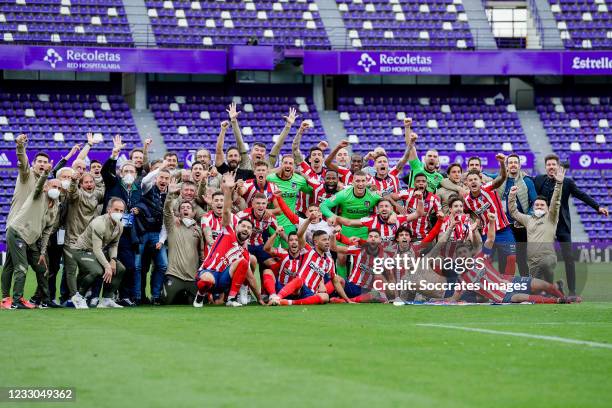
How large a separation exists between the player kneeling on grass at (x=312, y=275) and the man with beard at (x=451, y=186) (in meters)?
2.05

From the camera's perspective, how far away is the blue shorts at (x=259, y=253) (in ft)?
50.3

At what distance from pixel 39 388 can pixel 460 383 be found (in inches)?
111

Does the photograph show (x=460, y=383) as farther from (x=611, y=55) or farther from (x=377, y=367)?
(x=611, y=55)

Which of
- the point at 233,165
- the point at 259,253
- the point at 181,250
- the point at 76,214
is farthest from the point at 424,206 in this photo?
the point at 76,214

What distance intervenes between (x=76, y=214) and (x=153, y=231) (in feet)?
3.67

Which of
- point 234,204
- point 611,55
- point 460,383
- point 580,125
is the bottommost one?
point 460,383

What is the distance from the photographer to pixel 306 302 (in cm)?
1507

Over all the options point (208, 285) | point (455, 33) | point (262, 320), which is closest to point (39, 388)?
point (262, 320)

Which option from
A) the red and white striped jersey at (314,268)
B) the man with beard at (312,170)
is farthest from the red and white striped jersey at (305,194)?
the red and white striped jersey at (314,268)

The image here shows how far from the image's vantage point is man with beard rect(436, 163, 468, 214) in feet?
52.8

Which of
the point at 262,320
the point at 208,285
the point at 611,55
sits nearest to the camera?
the point at 262,320

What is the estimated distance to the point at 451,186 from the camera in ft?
53.2

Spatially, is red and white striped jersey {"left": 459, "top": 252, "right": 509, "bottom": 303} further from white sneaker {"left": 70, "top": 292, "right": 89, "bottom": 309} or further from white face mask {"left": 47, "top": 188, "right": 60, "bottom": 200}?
white face mask {"left": 47, "top": 188, "right": 60, "bottom": 200}

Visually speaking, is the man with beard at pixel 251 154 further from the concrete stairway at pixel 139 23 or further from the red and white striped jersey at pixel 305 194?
the concrete stairway at pixel 139 23
